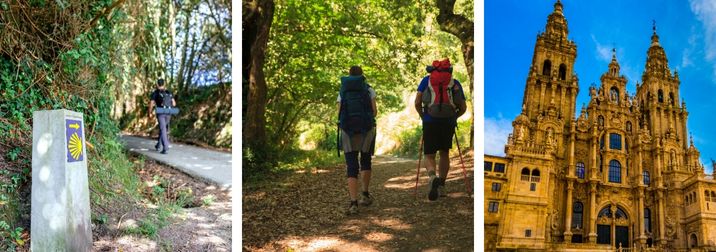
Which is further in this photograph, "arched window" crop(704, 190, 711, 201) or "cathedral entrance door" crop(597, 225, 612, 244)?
"cathedral entrance door" crop(597, 225, 612, 244)

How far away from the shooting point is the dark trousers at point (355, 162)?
21.1 ft

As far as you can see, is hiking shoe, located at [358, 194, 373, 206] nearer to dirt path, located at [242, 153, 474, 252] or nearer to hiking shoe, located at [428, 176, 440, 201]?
dirt path, located at [242, 153, 474, 252]

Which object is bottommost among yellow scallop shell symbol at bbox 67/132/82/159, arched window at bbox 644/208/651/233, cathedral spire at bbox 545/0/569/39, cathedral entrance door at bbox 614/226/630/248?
cathedral entrance door at bbox 614/226/630/248

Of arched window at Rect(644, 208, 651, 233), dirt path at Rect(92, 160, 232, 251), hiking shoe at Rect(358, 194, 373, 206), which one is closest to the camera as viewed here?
dirt path at Rect(92, 160, 232, 251)

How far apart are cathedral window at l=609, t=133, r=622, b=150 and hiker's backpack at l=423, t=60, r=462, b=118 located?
128 inches

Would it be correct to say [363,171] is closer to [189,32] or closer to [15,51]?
[15,51]

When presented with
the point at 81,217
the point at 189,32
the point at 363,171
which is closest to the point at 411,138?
the point at 363,171

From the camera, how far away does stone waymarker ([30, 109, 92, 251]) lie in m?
4.83

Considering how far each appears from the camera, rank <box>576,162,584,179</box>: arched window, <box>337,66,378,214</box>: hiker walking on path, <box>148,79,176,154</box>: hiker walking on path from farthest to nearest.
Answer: <box>148,79,176,154</box>: hiker walking on path
<box>576,162,584,179</box>: arched window
<box>337,66,378,214</box>: hiker walking on path

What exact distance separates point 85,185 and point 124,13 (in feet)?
12.0

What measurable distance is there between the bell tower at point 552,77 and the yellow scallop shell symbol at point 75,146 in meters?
6.01

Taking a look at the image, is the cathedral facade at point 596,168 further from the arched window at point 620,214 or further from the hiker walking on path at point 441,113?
the hiker walking on path at point 441,113

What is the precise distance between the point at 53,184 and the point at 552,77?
6.92m

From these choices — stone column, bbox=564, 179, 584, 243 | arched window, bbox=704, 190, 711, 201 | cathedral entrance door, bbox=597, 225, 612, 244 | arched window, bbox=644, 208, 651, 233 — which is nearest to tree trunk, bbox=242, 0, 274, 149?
stone column, bbox=564, 179, 584, 243
